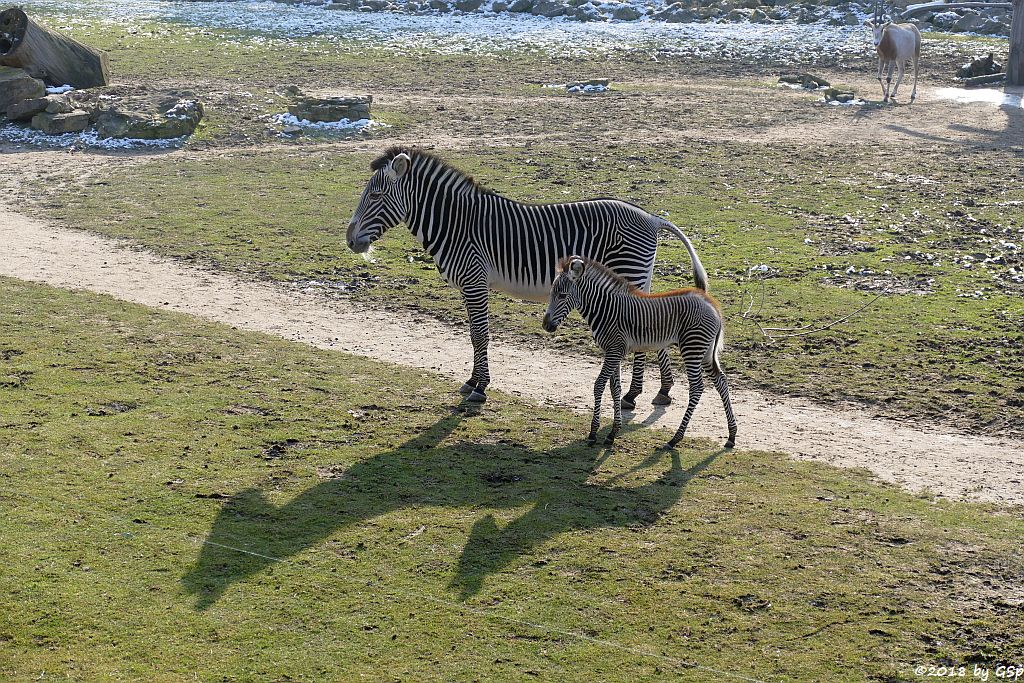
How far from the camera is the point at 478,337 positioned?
1138cm

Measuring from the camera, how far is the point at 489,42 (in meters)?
37.6

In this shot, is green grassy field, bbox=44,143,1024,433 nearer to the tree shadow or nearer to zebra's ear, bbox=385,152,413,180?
zebra's ear, bbox=385,152,413,180

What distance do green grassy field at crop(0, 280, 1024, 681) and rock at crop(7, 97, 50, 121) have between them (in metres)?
15.0

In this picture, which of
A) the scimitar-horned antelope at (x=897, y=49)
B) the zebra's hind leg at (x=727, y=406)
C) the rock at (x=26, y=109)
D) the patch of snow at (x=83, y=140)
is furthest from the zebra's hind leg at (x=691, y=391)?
the scimitar-horned antelope at (x=897, y=49)

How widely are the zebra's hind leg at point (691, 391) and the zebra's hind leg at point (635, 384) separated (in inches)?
42.1

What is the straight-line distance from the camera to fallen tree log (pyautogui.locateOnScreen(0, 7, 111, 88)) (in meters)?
25.0

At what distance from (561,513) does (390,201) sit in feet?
14.5

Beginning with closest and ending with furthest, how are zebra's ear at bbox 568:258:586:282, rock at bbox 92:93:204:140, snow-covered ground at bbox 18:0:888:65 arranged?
zebra's ear at bbox 568:258:586:282 → rock at bbox 92:93:204:140 → snow-covered ground at bbox 18:0:888:65

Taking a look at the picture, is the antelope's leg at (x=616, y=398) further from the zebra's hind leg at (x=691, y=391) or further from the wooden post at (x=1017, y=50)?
the wooden post at (x=1017, y=50)

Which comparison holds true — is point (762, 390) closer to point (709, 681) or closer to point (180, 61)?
point (709, 681)

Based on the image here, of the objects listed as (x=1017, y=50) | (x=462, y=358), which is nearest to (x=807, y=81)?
(x=1017, y=50)

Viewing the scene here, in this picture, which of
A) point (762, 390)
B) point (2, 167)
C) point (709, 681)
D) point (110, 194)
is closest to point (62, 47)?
point (2, 167)

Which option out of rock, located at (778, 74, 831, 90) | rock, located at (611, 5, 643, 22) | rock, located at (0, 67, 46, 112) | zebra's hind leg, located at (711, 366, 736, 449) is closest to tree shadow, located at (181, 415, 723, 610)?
zebra's hind leg, located at (711, 366, 736, 449)

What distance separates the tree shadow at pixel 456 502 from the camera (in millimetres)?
7805
